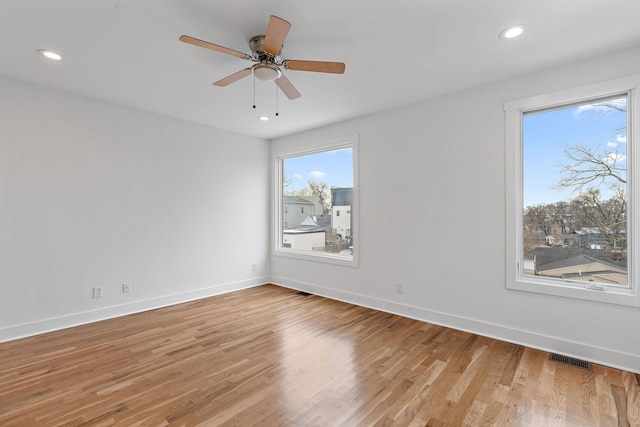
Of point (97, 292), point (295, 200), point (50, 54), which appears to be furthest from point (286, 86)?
point (97, 292)

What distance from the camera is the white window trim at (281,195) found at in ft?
14.2

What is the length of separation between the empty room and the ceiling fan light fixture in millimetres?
39

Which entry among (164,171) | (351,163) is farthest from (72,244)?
(351,163)

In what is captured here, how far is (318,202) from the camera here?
5.09 metres

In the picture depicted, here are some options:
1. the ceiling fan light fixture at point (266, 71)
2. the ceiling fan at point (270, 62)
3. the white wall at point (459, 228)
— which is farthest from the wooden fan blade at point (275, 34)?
the white wall at point (459, 228)

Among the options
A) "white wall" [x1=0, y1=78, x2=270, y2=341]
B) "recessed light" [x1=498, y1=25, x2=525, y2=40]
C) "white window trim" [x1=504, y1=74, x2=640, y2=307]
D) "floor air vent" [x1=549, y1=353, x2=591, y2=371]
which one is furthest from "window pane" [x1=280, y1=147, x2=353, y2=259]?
"floor air vent" [x1=549, y1=353, x2=591, y2=371]

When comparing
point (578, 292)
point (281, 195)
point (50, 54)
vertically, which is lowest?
point (578, 292)

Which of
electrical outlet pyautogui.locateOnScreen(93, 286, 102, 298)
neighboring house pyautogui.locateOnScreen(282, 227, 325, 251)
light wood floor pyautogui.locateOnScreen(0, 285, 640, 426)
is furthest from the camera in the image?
neighboring house pyautogui.locateOnScreen(282, 227, 325, 251)

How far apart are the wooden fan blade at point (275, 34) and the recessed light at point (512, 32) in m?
1.67

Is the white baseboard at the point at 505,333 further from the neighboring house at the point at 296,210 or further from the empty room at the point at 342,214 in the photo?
the neighboring house at the point at 296,210

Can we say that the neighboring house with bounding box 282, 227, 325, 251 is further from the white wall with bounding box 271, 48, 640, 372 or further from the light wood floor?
the light wood floor

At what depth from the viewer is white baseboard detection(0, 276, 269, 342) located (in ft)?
10.2

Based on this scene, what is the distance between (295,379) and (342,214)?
269 cm

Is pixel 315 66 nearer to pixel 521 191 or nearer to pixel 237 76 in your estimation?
pixel 237 76
